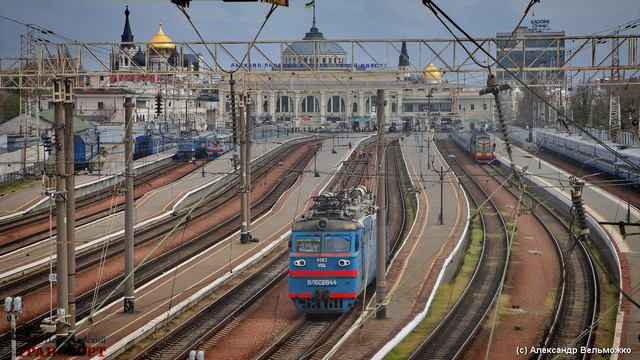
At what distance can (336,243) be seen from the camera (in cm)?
2364

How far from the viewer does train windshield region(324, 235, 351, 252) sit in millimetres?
23641

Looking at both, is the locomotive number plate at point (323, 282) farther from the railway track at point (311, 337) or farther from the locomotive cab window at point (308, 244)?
the railway track at point (311, 337)

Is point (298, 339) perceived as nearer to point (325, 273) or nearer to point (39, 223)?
point (325, 273)

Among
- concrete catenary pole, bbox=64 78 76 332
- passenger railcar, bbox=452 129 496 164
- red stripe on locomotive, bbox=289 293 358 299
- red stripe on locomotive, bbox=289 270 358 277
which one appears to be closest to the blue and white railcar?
passenger railcar, bbox=452 129 496 164

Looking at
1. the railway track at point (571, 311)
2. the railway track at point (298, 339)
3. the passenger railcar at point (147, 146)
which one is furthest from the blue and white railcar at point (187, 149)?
the railway track at point (298, 339)

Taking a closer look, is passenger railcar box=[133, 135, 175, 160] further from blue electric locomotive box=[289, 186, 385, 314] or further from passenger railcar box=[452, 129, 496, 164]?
blue electric locomotive box=[289, 186, 385, 314]

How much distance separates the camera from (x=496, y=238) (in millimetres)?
41406

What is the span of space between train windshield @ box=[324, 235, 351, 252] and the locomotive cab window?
249 mm

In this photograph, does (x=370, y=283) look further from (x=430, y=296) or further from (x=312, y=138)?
(x=312, y=138)

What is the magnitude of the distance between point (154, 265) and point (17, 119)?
4212 cm

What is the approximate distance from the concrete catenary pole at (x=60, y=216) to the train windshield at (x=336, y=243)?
6864mm

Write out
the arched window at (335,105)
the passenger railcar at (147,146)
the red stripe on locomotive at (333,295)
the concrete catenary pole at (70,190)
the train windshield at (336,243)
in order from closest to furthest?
1. the concrete catenary pole at (70,190)
2. the train windshield at (336,243)
3. the red stripe on locomotive at (333,295)
4. the passenger railcar at (147,146)
5. the arched window at (335,105)

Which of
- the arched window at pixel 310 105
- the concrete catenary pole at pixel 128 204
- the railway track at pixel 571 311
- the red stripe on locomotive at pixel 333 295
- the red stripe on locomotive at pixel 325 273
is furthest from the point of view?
the arched window at pixel 310 105

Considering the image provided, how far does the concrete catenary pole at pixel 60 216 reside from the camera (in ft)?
69.9
